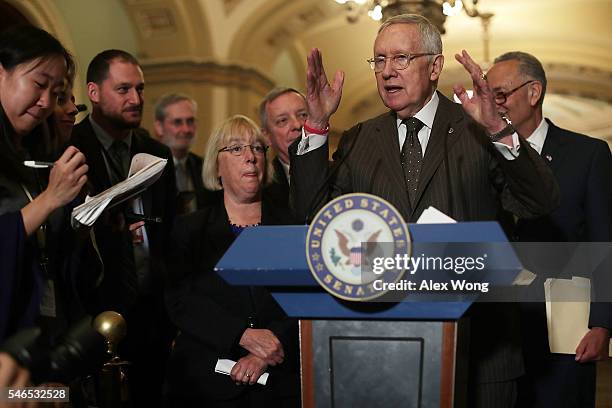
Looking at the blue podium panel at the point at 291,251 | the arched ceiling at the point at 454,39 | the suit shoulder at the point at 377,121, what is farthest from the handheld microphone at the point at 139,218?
the arched ceiling at the point at 454,39

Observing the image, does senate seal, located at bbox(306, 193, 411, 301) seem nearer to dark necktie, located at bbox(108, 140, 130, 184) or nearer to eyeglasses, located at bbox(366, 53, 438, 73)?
eyeglasses, located at bbox(366, 53, 438, 73)

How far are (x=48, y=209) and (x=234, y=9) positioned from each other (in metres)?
8.88

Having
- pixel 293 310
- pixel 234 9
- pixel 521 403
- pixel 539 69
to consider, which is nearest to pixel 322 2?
pixel 234 9

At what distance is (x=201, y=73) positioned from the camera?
10273 mm

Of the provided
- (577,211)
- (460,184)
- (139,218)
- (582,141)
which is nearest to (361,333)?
(460,184)

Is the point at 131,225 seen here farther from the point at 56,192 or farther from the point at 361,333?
the point at 361,333

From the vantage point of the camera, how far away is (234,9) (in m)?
10.6

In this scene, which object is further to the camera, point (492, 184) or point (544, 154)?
point (544, 154)

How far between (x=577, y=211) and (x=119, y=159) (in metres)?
1.85

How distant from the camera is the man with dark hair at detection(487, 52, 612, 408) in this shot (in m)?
2.84

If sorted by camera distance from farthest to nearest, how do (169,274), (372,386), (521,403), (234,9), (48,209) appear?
(234,9)
(169,274)
(521,403)
(48,209)
(372,386)

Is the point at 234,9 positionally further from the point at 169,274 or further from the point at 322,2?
the point at 169,274

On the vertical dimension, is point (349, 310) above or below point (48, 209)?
below
